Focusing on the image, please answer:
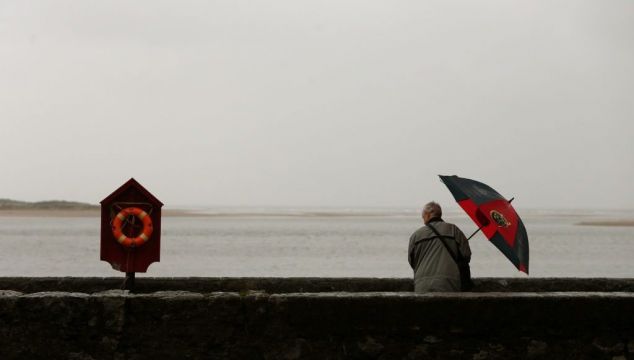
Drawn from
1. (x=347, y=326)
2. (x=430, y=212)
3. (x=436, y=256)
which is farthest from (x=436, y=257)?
(x=347, y=326)

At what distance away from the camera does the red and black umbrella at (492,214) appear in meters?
5.84

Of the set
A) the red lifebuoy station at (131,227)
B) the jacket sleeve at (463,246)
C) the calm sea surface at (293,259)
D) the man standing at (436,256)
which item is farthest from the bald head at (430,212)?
the calm sea surface at (293,259)

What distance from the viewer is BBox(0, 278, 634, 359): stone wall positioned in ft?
14.3

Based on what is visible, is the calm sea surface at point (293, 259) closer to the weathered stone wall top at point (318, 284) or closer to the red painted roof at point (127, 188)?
the weathered stone wall top at point (318, 284)

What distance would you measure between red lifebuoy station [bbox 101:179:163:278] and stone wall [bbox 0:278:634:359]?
5.27 ft

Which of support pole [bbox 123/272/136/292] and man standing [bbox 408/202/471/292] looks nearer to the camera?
man standing [bbox 408/202/471/292]

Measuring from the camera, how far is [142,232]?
6.00 m

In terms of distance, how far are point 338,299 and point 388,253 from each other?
26569mm

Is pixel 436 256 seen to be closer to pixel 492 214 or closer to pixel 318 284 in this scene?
pixel 492 214

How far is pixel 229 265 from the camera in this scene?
2475 cm

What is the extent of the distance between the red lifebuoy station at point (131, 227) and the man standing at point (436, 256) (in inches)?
Result: 71.4

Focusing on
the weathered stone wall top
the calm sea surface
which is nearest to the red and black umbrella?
the weathered stone wall top

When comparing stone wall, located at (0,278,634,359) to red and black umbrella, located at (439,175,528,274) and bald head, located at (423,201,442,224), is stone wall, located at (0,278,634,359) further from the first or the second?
red and black umbrella, located at (439,175,528,274)

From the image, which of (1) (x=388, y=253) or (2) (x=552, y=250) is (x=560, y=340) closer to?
(1) (x=388, y=253)
